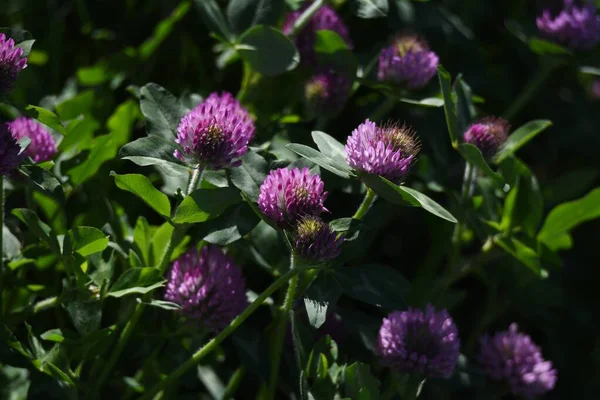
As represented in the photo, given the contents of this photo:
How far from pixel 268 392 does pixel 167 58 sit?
0.79 meters

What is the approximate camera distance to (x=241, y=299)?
108cm

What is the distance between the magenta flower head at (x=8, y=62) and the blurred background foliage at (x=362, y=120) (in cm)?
24

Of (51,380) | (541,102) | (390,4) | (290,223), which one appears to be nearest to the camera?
(290,223)

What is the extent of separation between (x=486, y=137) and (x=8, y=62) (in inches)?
24.6

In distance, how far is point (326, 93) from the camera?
1284mm

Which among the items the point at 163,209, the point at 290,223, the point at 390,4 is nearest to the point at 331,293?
the point at 290,223

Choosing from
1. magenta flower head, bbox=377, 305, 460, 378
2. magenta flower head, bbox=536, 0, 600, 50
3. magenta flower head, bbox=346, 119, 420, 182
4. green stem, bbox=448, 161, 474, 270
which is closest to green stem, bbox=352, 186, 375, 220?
magenta flower head, bbox=346, 119, 420, 182

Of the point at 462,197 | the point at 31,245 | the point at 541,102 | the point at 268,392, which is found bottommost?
the point at 541,102

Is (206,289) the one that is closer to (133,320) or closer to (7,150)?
(133,320)

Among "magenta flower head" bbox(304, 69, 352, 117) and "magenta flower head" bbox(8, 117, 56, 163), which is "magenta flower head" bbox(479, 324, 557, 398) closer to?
"magenta flower head" bbox(304, 69, 352, 117)

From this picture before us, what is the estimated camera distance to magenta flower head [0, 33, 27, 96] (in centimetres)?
90

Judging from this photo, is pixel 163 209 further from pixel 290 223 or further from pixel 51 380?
pixel 51 380

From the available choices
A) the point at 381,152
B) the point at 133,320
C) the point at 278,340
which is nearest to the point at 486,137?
the point at 381,152

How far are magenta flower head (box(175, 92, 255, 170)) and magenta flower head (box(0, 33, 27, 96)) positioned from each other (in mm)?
191
